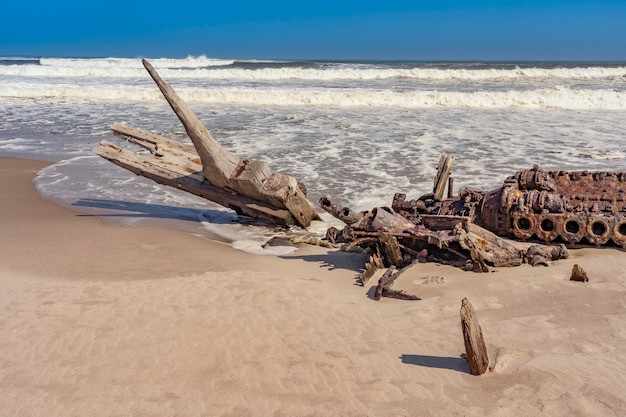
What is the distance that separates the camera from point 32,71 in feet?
137

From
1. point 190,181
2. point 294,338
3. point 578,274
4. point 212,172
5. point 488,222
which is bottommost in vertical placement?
point 294,338

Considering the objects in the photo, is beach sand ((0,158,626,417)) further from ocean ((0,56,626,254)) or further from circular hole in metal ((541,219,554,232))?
ocean ((0,56,626,254))

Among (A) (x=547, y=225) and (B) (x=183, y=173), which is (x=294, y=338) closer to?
(A) (x=547, y=225)

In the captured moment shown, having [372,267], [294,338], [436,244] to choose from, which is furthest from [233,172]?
[294,338]

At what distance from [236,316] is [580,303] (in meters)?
2.41

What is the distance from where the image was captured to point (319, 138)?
13.5m

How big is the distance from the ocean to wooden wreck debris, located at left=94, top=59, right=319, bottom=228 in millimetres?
339

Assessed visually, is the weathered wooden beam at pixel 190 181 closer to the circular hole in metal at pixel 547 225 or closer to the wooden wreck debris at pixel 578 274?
the circular hole in metal at pixel 547 225

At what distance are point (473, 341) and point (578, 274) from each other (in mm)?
1824

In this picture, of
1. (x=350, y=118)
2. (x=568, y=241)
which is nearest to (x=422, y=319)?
(x=568, y=241)

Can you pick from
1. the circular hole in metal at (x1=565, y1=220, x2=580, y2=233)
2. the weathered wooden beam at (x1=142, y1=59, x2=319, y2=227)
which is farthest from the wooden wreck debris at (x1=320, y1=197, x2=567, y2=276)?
the weathered wooden beam at (x1=142, y1=59, x2=319, y2=227)

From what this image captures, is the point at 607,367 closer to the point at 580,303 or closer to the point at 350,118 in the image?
the point at 580,303

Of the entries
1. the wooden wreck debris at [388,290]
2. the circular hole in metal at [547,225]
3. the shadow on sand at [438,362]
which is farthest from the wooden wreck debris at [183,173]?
the shadow on sand at [438,362]

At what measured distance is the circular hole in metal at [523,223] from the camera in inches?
204
